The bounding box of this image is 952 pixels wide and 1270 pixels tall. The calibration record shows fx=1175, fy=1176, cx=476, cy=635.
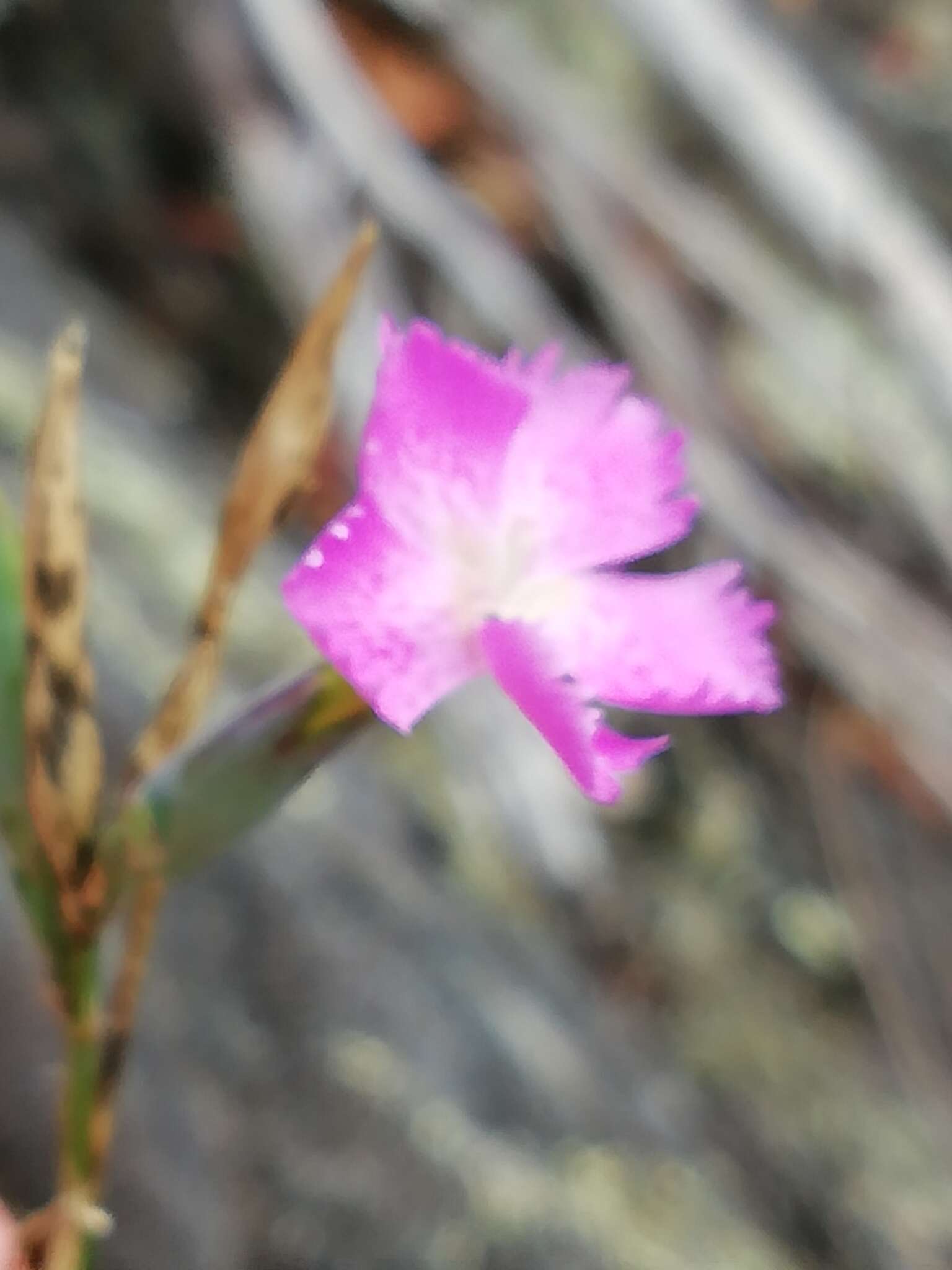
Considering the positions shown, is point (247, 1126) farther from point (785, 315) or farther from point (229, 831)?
point (785, 315)

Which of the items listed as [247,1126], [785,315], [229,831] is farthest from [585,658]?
[785,315]

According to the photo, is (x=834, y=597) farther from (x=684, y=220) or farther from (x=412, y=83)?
(x=412, y=83)

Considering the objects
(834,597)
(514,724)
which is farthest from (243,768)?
(834,597)

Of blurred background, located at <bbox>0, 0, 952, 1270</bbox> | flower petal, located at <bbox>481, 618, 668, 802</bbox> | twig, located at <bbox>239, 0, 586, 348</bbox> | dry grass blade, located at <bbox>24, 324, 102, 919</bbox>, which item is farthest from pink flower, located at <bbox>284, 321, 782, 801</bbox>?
twig, located at <bbox>239, 0, 586, 348</bbox>

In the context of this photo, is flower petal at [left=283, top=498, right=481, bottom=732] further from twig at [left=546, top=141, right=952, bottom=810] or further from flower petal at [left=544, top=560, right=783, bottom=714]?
twig at [left=546, top=141, right=952, bottom=810]

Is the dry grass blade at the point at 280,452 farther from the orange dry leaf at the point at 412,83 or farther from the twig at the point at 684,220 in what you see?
the orange dry leaf at the point at 412,83

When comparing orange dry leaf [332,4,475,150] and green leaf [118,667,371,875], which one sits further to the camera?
orange dry leaf [332,4,475,150]

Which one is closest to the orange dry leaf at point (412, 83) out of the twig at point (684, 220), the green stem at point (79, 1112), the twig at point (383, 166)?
the twig at point (684, 220)
